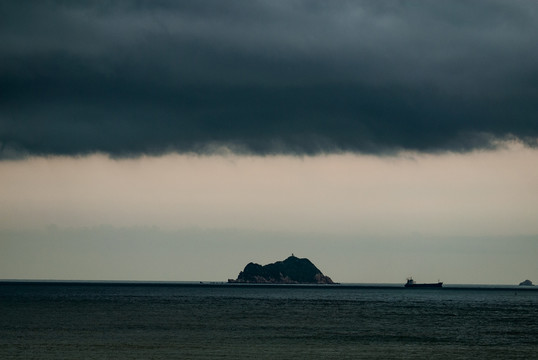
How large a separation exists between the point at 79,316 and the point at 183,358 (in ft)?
251

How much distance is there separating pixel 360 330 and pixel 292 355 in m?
41.8

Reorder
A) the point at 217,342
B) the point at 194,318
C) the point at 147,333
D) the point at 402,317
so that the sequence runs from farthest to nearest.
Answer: the point at 402,317 → the point at 194,318 → the point at 147,333 → the point at 217,342

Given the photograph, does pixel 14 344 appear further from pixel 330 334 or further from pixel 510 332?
pixel 510 332

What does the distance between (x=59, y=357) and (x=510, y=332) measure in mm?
78090

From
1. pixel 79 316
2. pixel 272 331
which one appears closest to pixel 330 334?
pixel 272 331

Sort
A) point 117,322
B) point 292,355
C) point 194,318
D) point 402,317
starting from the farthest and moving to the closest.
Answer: point 402,317 → point 194,318 → point 117,322 → point 292,355

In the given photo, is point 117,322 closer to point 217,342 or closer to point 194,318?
point 194,318

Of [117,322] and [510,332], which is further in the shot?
[117,322]

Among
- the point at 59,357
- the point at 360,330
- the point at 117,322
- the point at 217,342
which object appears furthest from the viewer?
the point at 117,322

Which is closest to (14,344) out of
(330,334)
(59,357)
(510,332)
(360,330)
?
(59,357)

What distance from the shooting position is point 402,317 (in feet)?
542

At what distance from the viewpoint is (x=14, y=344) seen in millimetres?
91625

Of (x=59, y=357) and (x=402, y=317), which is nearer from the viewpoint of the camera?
(x=59, y=357)

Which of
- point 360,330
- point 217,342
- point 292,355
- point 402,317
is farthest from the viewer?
point 402,317
